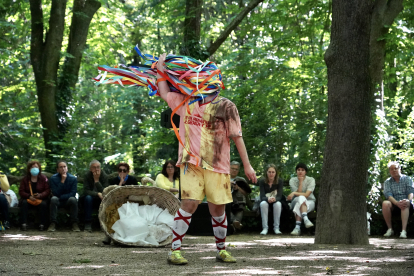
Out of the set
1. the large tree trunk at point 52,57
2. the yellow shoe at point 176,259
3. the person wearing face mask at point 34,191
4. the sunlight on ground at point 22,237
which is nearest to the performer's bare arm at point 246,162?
the yellow shoe at point 176,259

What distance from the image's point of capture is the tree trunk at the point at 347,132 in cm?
769

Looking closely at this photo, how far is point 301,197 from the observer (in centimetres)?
1145

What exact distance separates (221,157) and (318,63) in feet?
34.9

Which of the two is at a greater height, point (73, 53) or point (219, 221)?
point (73, 53)

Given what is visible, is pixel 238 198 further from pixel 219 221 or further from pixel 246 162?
pixel 246 162

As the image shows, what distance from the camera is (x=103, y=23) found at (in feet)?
59.5

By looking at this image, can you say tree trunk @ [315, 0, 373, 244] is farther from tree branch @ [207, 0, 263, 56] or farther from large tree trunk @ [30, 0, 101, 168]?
large tree trunk @ [30, 0, 101, 168]

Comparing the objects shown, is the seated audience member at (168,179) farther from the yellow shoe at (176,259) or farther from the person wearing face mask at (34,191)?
the yellow shoe at (176,259)

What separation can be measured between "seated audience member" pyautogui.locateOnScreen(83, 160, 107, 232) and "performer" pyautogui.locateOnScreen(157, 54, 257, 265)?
20.0 feet

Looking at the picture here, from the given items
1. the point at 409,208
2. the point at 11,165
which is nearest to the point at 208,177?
the point at 409,208

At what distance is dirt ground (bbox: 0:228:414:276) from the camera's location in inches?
199

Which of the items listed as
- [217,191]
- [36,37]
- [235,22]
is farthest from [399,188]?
[36,37]

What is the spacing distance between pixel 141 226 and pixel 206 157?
2.87 meters

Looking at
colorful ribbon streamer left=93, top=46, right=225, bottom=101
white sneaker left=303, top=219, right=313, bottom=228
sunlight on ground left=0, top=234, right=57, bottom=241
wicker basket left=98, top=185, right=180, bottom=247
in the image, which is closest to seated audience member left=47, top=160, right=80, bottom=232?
sunlight on ground left=0, top=234, right=57, bottom=241
